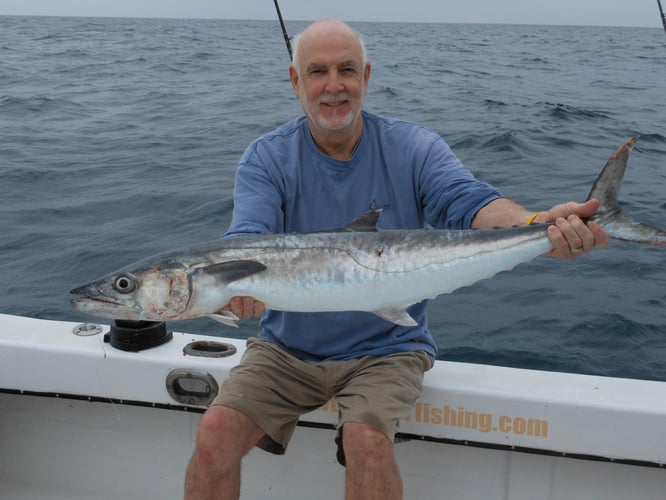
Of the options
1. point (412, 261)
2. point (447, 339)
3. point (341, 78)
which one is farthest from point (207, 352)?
point (447, 339)

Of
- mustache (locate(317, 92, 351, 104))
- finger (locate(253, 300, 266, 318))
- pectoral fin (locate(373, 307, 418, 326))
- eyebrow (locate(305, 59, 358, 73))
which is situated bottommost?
pectoral fin (locate(373, 307, 418, 326))

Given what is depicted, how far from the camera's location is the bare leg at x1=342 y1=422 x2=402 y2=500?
2.68 m

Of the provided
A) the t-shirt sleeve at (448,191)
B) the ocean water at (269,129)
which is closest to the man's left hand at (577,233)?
the t-shirt sleeve at (448,191)

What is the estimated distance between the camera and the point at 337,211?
10.8ft

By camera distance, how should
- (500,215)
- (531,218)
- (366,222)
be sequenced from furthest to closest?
1. (500,215)
2. (531,218)
3. (366,222)

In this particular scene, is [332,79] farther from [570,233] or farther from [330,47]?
[570,233]

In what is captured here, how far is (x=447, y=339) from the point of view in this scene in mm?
5613

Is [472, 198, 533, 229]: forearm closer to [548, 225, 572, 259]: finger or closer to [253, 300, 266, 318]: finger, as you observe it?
[548, 225, 572, 259]: finger

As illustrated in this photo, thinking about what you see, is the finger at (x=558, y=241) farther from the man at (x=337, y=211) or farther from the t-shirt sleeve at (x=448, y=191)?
the t-shirt sleeve at (x=448, y=191)

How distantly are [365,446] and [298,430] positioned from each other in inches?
35.7

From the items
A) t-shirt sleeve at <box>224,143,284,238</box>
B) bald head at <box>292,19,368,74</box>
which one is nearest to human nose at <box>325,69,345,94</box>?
bald head at <box>292,19,368,74</box>

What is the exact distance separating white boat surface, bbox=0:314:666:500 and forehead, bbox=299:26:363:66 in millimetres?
1544

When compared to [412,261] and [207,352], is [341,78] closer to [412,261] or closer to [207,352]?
[412,261]

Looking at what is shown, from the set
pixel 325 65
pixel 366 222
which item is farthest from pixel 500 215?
pixel 325 65
